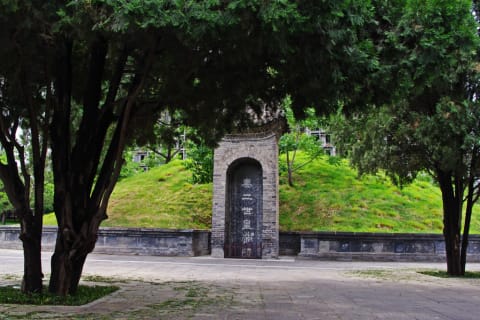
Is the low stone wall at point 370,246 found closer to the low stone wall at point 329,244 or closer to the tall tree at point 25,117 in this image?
the low stone wall at point 329,244

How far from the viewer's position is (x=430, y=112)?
1388cm

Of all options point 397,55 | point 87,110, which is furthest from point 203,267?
point 397,55

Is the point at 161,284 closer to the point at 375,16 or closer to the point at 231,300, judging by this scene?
the point at 231,300

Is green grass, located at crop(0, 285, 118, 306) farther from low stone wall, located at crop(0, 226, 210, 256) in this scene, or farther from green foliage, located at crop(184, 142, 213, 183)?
green foliage, located at crop(184, 142, 213, 183)

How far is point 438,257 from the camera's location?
20516 mm

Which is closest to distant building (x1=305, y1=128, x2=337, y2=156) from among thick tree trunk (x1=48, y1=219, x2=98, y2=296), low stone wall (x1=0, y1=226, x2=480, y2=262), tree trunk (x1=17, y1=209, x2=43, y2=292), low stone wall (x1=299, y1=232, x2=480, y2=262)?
low stone wall (x1=299, y1=232, x2=480, y2=262)

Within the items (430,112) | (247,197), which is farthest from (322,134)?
(430,112)

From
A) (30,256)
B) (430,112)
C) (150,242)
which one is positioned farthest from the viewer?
(150,242)

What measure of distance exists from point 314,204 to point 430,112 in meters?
12.6

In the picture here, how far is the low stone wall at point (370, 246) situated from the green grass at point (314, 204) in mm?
2675

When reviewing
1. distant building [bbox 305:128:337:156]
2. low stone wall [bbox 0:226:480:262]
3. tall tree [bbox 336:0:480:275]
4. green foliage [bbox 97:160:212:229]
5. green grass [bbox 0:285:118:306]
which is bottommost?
green grass [bbox 0:285:118:306]

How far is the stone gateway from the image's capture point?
2030cm

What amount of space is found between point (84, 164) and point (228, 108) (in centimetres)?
285

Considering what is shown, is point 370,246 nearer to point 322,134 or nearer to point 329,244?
point 329,244
